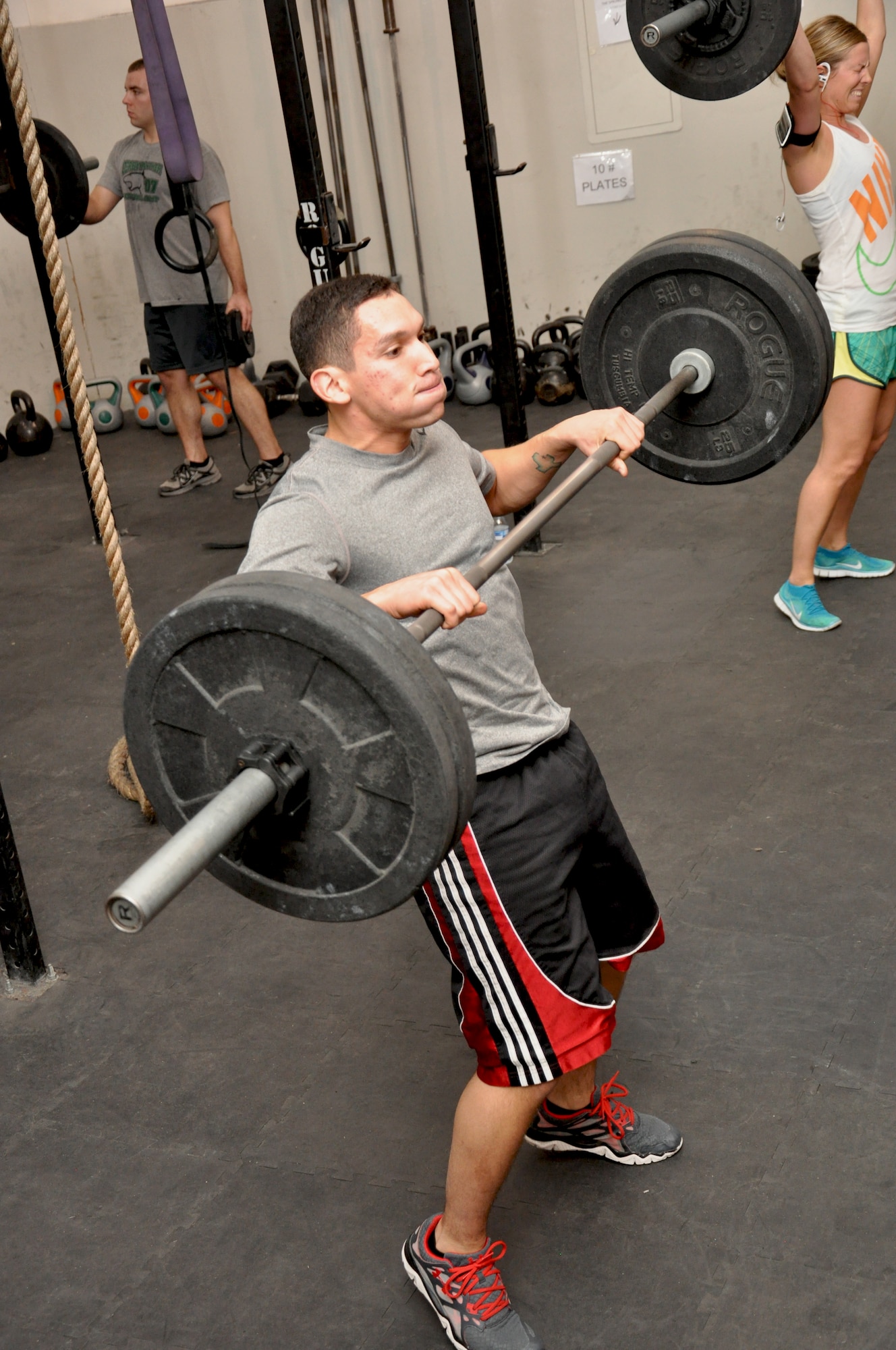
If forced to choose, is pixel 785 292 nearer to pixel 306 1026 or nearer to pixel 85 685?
pixel 306 1026

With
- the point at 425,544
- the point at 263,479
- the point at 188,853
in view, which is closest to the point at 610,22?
the point at 263,479

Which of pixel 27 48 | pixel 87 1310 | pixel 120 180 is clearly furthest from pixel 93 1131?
pixel 27 48

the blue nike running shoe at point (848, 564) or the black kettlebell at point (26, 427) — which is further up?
the black kettlebell at point (26, 427)

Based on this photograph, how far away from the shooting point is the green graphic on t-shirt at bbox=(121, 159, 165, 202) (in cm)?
466

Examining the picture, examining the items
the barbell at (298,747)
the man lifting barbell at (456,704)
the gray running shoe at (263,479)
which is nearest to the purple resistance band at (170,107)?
the gray running shoe at (263,479)

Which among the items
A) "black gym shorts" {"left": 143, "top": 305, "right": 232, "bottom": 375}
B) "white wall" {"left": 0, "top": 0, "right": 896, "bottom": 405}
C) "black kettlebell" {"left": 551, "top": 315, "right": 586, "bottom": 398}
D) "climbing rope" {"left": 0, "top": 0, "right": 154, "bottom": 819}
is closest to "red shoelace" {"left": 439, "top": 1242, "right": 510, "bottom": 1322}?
"climbing rope" {"left": 0, "top": 0, "right": 154, "bottom": 819}

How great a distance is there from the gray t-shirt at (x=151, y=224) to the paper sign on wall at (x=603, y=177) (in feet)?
5.79

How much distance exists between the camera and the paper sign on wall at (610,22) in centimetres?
529

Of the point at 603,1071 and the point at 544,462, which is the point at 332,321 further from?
the point at 603,1071

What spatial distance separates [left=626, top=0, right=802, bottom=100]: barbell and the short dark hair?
97 cm

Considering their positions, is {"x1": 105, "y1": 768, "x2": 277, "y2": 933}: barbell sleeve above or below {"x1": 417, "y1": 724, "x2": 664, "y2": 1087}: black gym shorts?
above

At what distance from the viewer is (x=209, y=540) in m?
4.52

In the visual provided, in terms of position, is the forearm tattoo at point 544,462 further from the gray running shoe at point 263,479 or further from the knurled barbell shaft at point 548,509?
the gray running shoe at point 263,479

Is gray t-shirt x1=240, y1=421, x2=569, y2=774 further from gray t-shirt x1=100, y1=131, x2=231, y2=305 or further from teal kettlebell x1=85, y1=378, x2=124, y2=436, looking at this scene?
teal kettlebell x1=85, y1=378, x2=124, y2=436
